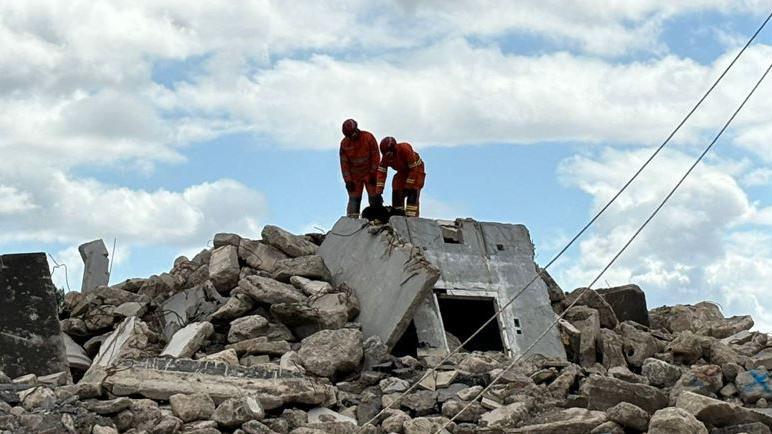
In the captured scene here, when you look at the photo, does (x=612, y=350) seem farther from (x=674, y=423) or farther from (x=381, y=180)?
(x=381, y=180)

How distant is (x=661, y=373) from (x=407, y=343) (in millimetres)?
2747

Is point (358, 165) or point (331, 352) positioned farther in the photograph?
point (358, 165)

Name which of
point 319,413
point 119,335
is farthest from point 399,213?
point 319,413

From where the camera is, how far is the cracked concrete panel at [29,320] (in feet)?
39.3

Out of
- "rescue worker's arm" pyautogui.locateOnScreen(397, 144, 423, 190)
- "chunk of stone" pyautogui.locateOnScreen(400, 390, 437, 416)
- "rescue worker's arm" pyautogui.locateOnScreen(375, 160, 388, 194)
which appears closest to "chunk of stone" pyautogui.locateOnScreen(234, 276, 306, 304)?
"chunk of stone" pyautogui.locateOnScreen(400, 390, 437, 416)

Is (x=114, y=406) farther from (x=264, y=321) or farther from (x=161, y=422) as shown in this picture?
(x=264, y=321)

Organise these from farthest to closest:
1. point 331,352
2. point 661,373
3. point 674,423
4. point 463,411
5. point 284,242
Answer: point 284,242, point 661,373, point 331,352, point 463,411, point 674,423

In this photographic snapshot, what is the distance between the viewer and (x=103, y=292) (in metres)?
14.3

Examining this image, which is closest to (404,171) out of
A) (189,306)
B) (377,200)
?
(377,200)

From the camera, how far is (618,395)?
10570 millimetres

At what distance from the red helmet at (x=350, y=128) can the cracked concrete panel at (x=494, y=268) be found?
2109 millimetres

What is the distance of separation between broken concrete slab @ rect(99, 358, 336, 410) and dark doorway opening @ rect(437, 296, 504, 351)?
3033 mm

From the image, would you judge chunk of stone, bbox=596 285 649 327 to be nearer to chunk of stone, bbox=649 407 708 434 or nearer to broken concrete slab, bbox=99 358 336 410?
chunk of stone, bbox=649 407 708 434

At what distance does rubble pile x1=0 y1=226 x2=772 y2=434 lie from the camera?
10.3 metres
